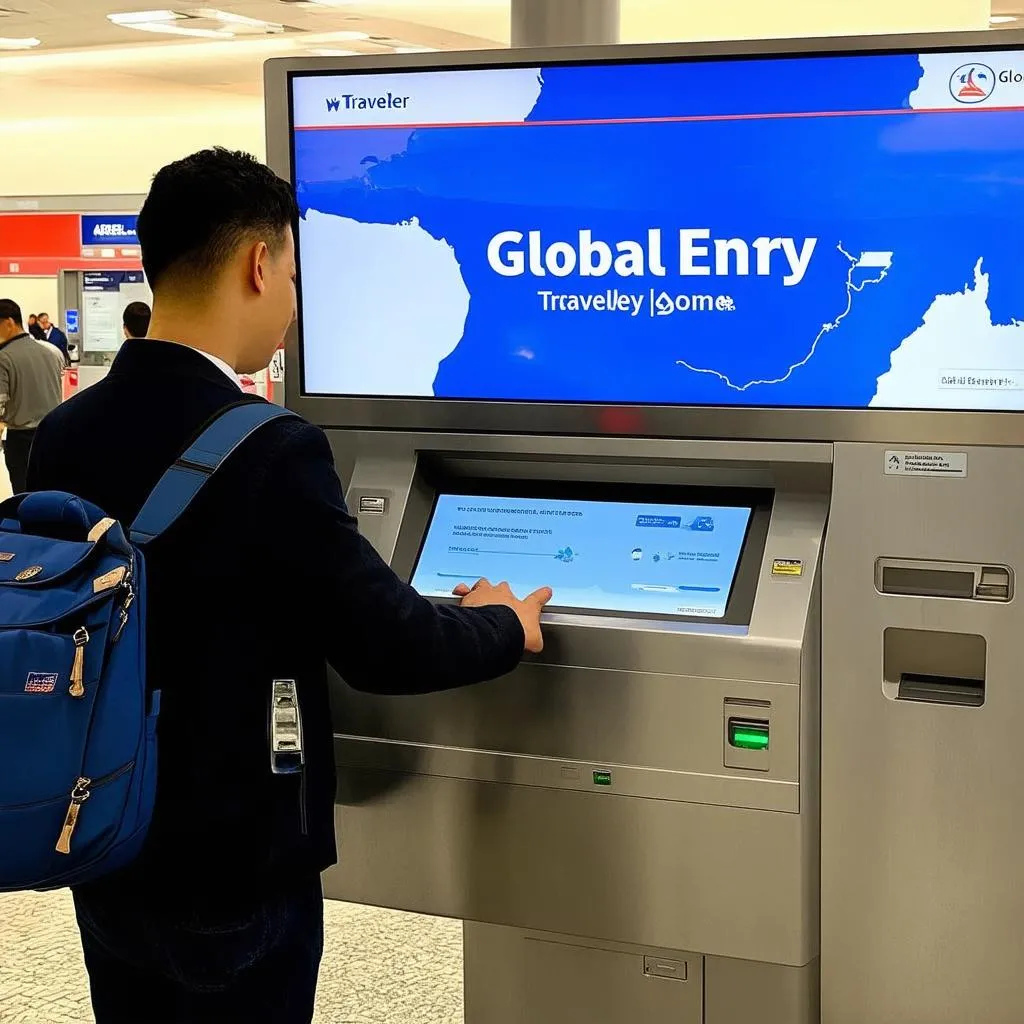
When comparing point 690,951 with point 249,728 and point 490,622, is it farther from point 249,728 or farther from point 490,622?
point 249,728

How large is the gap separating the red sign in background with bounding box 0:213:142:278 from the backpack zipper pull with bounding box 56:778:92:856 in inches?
412

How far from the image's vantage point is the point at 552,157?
2236 mm

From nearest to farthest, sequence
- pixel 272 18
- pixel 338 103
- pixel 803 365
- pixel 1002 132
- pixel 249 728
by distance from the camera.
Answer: pixel 249 728
pixel 1002 132
pixel 803 365
pixel 338 103
pixel 272 18

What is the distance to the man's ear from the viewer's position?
185 cm

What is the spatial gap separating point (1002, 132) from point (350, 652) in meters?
1.17

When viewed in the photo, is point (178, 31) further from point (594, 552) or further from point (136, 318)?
point (594, 552)

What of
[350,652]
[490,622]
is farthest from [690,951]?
[350,652]

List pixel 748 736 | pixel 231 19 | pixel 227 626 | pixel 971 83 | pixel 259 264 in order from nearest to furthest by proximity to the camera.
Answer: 1. pixel 227 626
2. pixel 259 264
3. pixel 971 83
4. pixel 748 736
5. pixel 231 19

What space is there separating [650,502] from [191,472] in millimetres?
845

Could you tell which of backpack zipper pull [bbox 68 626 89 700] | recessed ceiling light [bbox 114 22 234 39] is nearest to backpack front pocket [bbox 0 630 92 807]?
backpack zipper pull [bbox 68 626 89 700]

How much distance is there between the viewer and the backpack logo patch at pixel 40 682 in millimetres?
1625

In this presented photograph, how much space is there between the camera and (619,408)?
7.38 feet

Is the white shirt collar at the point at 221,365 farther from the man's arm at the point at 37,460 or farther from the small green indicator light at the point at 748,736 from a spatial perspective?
the small green indicator light at the point at 748,736

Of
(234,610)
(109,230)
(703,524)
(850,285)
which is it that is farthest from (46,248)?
(234,610)
